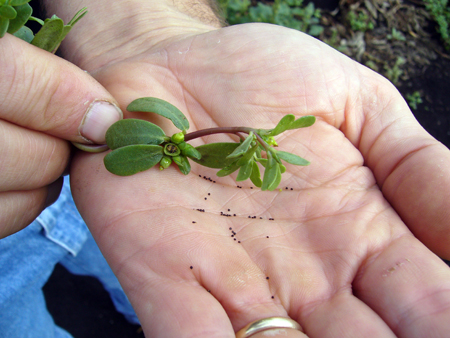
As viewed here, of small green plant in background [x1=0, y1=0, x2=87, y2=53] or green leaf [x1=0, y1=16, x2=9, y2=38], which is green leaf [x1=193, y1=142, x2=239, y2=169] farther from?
green leaf [x1=0, y1=16, x2=9, y2=38]

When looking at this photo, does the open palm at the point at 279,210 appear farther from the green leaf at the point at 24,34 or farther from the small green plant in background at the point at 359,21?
the small green plant in background at the point at 359,21

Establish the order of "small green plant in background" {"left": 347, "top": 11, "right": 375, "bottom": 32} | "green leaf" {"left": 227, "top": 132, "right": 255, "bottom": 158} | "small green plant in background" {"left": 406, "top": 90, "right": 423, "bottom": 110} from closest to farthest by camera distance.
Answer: "green leaf" {"left": 227, "top": 132, "right": 255, "bottom": 158}
"small green plant in background" {"left": 406, "top": 90, "right": 423, "bottom": 110}
"small green plant in background" {"left": 347, "top": 11, "right": 375, "bottom": 32}

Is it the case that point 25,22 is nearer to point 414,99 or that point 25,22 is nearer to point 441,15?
point 414,99

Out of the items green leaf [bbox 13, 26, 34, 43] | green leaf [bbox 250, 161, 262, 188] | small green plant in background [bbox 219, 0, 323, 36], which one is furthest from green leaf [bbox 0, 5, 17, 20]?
small green plant in background [bbox 219, 0, 323, 36]

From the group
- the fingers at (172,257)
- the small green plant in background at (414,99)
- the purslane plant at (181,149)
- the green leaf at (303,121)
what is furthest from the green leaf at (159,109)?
the small green plant in background at (414,99)

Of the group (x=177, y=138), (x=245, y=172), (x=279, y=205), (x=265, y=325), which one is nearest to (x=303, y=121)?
(x=245, y=172)

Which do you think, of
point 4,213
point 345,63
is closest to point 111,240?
→ point 4,213
